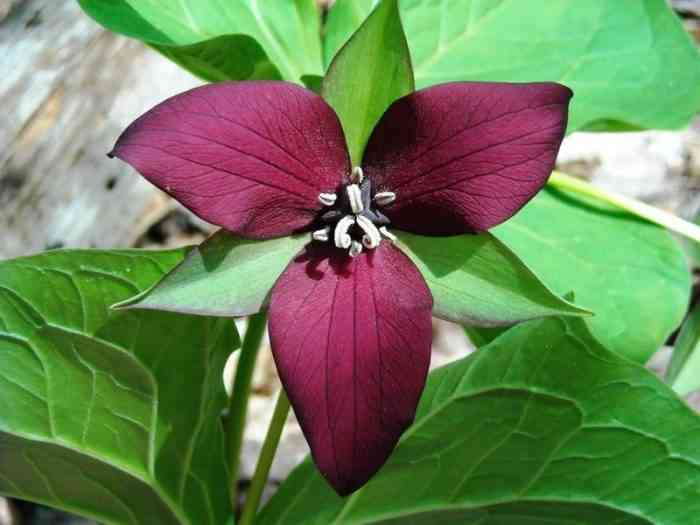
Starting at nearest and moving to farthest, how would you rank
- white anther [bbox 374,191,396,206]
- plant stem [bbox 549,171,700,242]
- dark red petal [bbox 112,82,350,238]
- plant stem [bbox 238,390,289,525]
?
1. dark red petal [bbox 112,82,350,238]
2. white anther [bbox 374,191,396,206]
3. plant stem [bbox 238,390,289,525]
4. plant stem [bbox 549,171,700,242]

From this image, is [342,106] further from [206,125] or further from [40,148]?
[40,148]

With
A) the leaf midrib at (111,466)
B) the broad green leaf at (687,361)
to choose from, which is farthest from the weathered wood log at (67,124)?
the broad green leaf at (687,361)

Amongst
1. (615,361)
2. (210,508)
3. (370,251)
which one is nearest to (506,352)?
(615,361)

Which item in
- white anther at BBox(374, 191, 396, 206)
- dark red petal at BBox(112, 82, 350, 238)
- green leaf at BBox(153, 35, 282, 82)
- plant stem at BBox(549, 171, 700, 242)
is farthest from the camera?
plant stem at BBox(549, 171, 700, 242)

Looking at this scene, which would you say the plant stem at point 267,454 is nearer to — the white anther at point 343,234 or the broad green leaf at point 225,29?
the white anther at point 343,234

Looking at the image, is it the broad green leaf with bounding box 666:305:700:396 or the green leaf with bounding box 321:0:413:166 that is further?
the broad green leaf with bounding box 666:305:700:396

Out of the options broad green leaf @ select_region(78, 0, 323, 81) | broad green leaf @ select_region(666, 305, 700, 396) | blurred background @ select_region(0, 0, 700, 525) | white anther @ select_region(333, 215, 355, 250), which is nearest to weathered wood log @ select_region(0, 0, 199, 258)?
blurred background @ select_region(0, 0, 700, 525)

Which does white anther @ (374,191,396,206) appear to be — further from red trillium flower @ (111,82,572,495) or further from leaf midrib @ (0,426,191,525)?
leaf midrib @ (0,426,191,525)

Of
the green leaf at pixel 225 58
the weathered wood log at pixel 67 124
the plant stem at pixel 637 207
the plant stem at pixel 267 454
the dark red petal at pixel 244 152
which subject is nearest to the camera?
the dark red petal at pixel 244 152

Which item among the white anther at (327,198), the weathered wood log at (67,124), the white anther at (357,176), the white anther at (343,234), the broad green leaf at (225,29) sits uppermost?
the weathered wood log at (67,124)
